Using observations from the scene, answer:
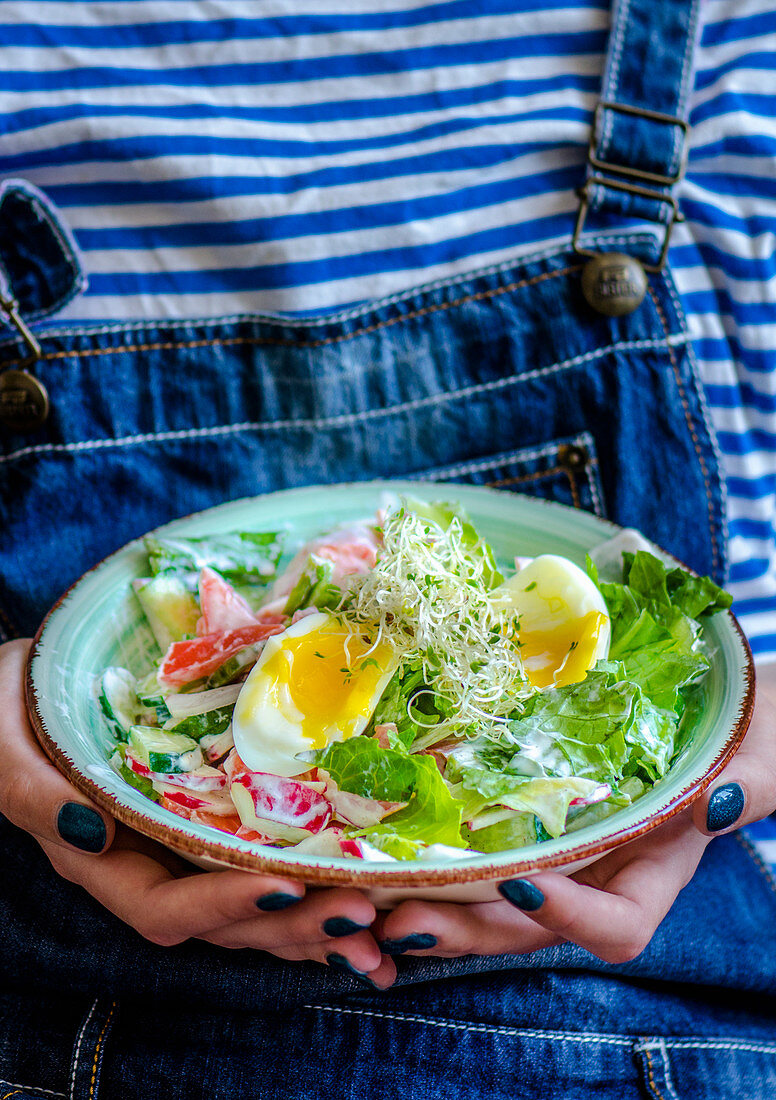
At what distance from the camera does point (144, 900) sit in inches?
38.4

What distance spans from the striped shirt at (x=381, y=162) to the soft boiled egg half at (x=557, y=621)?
2.22 ft

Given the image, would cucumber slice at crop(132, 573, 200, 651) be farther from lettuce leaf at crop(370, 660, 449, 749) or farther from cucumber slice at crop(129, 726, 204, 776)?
lettuce leaf at crop(370, 660, 449, 749)

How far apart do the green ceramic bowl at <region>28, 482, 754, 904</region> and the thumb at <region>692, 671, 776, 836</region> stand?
0.06 m

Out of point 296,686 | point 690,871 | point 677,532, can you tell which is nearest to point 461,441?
point 677,532

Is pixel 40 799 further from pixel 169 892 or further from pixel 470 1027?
pixel 470 1027

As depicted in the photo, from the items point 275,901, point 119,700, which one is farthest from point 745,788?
point 119,700

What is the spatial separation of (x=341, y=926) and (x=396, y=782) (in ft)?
0.53

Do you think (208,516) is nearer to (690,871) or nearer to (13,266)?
(13,266)

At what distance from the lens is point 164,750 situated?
1072 mm

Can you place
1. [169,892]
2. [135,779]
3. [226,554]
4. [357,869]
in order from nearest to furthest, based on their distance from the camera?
[357,869] → [169,892] → [135,779] → [226,554]

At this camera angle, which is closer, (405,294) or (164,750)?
(164,750)

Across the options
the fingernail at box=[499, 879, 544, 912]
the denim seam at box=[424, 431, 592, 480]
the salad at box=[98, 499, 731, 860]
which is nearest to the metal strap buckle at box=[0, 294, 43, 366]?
the salad at box=[98, 499, 731, 860]

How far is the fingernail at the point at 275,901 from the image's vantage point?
84 centimetres

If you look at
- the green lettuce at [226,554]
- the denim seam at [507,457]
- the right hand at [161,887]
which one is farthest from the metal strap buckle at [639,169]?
the right hand at [161,887]
